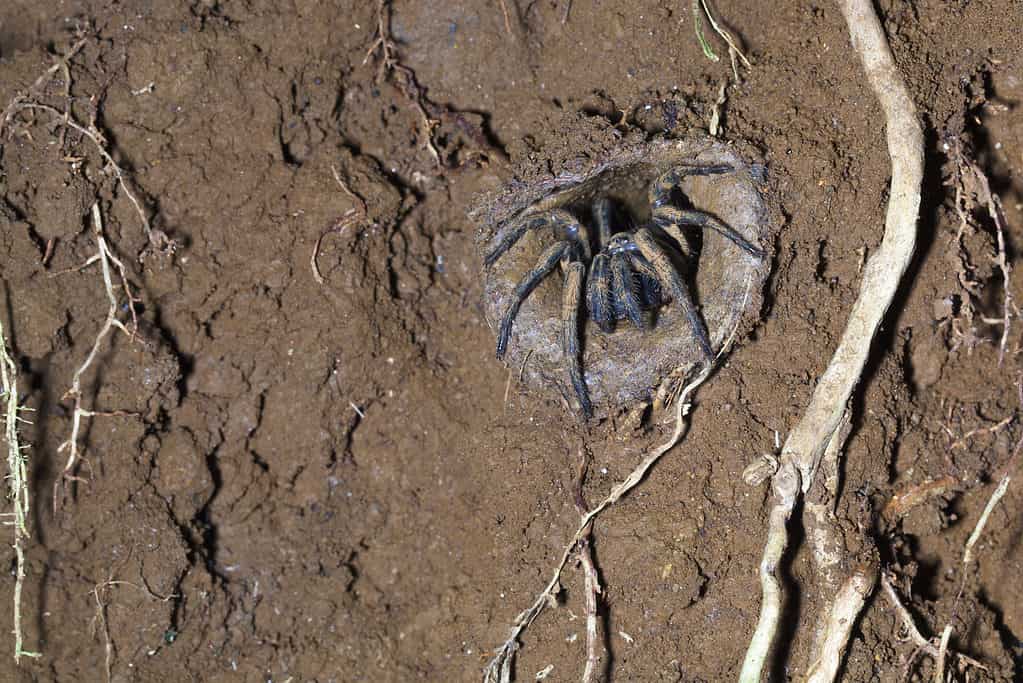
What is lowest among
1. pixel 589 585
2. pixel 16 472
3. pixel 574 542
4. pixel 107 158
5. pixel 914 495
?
pixel 914 495

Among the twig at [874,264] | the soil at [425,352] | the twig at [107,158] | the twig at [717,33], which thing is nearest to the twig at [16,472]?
the soil at [425,352]

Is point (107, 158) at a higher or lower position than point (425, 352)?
higher

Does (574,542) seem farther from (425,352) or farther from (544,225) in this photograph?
(544,225)

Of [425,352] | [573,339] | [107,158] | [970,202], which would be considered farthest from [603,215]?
[107,158]

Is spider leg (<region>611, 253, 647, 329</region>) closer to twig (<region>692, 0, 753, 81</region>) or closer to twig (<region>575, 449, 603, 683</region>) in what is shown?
twig (<region>575, 449, 603, 683</region>)

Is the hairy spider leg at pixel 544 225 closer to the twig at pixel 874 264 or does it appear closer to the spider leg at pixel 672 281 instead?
the spider leg at pixel 672 281

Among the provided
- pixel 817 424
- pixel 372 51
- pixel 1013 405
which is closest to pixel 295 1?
pixel 372 51

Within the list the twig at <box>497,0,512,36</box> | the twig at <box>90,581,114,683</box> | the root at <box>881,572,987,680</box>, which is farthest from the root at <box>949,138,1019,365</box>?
the twig at <box>90,581,114,683</box>
